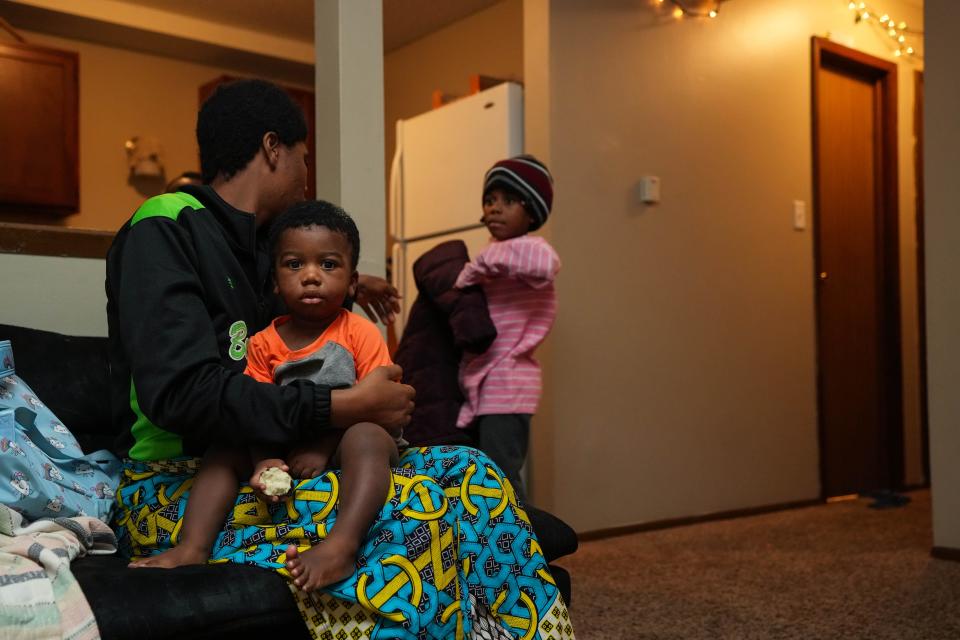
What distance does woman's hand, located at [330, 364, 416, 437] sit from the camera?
1471mm

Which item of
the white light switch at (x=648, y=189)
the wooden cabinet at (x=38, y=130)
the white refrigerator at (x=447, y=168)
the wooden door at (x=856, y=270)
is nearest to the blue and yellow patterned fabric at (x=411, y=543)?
the white refrigerator at (x=447, y=168)

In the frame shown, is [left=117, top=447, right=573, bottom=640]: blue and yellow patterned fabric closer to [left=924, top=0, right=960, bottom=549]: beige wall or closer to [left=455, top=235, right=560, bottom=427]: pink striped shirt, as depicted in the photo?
[left=455, top=235, right=560, bottom=427]: pink striped shirt

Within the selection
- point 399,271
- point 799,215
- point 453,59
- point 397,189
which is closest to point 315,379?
point 399,271

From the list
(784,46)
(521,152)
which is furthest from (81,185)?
(784,46)

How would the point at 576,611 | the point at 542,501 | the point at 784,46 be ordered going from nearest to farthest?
1. the point at 576,611
2. the point at 542,501
3. the point at 784,46

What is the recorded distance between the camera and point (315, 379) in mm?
1553

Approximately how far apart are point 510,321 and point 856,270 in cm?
272

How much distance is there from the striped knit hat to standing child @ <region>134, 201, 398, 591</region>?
49.9 inches

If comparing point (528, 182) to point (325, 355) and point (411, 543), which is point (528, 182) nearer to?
point (325, 355)

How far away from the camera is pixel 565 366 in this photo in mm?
3676

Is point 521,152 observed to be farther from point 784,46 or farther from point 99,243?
point 99,243

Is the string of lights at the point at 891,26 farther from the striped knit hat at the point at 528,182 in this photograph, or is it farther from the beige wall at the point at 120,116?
the beige wall at the point at 120,116

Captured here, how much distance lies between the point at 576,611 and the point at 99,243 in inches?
59.9

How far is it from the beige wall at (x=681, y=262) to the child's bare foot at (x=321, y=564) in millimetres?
2306
